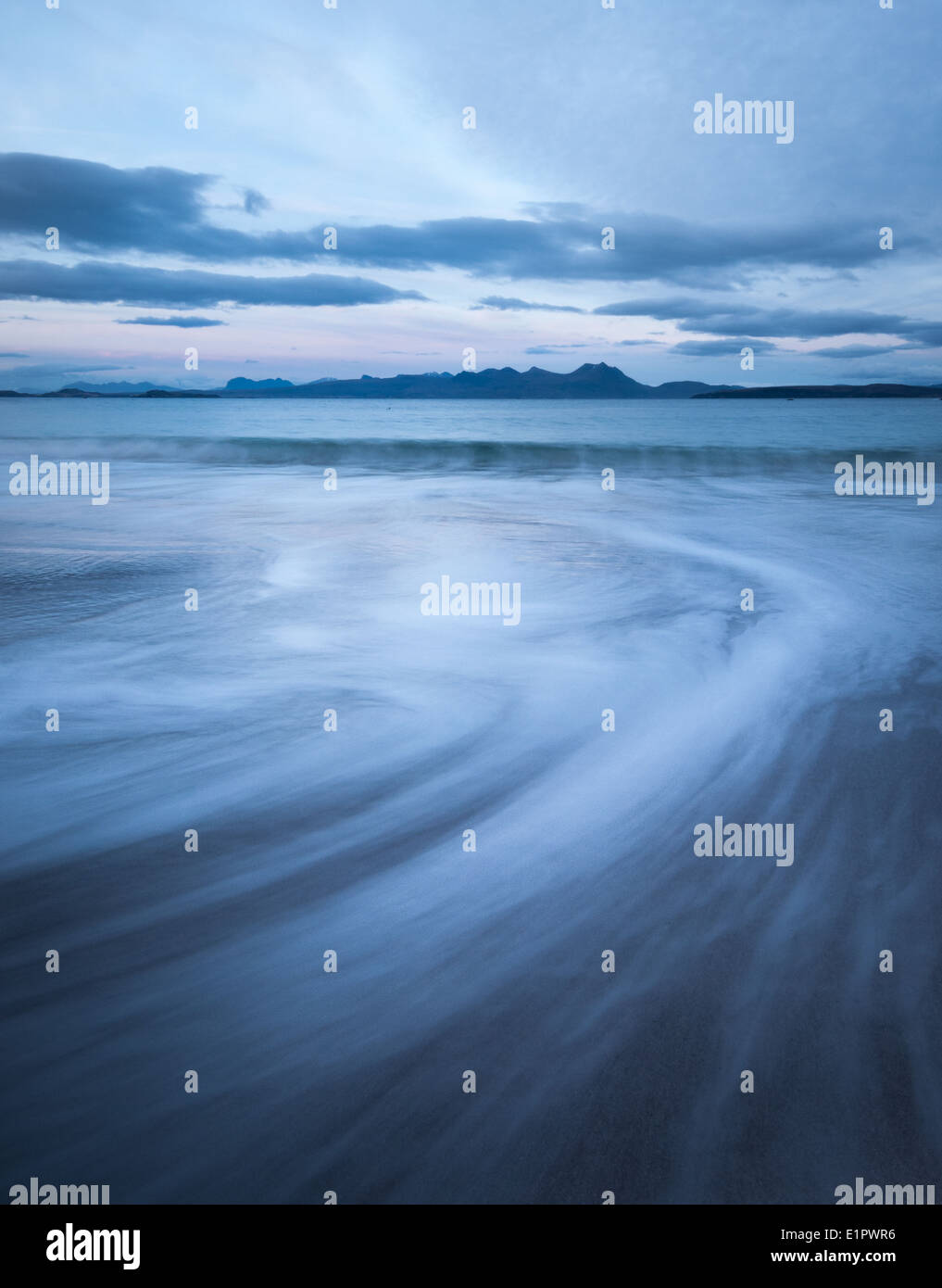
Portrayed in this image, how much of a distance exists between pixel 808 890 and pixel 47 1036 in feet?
9.00

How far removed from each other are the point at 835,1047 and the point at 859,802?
1.65m

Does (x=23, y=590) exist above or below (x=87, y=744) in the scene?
above

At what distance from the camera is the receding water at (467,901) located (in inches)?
84.9

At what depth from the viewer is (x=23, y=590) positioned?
795 cm

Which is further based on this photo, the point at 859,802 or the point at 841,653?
the point at 841,653

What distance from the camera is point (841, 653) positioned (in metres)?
6.24

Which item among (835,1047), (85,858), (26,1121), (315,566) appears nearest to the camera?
(26,1121)

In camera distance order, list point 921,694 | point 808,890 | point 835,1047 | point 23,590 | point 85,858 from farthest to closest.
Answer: point 23,590
point 921,694
point 85,858
point 808,890
point 835,1047

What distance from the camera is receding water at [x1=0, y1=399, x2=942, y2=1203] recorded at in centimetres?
216

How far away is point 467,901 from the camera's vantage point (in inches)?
123
